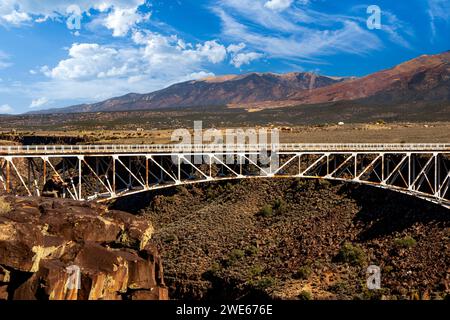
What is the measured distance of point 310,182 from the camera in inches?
2564

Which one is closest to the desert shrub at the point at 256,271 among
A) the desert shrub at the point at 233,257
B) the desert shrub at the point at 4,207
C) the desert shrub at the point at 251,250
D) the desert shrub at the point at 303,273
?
the desert shrub at the point at 233,257

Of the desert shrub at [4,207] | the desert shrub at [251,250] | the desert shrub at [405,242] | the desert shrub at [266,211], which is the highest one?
the desert shrub at [4,207]

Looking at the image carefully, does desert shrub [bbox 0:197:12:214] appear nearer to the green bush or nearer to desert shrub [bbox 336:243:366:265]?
the green bush

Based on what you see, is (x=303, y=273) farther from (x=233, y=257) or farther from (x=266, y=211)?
(x=266, y=211)

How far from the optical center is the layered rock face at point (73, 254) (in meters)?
27.6

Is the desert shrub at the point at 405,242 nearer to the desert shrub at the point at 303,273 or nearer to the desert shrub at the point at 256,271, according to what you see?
the desert shrub at the point at 303,273

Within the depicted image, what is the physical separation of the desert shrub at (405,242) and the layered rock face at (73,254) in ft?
77.9

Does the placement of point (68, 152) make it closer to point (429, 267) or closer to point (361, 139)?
point (429, 267)

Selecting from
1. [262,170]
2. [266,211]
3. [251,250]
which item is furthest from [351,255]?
[266,211]

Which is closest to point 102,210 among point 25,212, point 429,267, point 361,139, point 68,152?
point 25,212

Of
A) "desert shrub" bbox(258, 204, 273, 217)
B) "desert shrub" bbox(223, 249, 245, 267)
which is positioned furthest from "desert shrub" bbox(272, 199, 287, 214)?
"desert shrub" bbox(223, 249, 245, 267)

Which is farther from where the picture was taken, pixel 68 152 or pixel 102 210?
pixel 68 152
